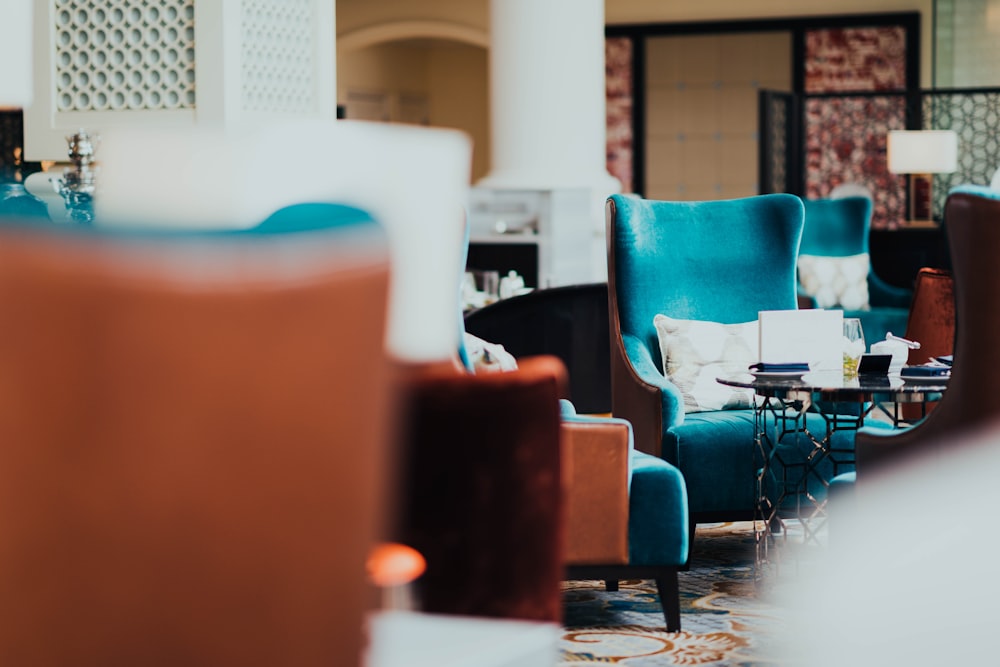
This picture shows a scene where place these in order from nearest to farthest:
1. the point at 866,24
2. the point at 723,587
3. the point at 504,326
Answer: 1. the point at 723,587
2. the point at 504,326
3. the point at 866,24

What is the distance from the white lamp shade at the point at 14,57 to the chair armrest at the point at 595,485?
1.94 metres

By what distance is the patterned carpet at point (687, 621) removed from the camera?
318 centimetres

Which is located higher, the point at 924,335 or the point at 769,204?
the point at 769,204

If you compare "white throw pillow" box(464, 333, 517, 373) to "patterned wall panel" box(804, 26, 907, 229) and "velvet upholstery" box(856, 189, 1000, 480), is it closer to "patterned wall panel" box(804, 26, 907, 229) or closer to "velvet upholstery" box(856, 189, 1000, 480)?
"velvet upholstery" box(856, 189, 1000, 480)

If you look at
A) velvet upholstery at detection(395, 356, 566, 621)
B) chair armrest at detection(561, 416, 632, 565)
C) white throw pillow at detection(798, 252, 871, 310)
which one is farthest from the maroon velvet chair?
velvet upholstery at detection(395, 356, 566, 621)

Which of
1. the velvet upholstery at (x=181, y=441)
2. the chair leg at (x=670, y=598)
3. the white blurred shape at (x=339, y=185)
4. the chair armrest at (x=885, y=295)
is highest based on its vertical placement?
the white blurred shape at (x=339, y=185)

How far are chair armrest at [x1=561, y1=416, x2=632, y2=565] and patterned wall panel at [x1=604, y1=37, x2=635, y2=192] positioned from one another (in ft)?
32.3

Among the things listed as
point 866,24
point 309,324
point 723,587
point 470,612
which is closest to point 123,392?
point 309,324

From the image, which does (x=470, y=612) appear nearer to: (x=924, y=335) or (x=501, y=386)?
(x=501, y=386)

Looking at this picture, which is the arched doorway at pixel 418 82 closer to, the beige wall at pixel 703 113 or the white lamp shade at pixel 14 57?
the beige wall at pixel 703 113

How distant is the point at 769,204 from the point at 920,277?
5.35 feet

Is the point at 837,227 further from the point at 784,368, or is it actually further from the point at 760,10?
the point at 784,368

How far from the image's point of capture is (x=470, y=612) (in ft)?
6.77

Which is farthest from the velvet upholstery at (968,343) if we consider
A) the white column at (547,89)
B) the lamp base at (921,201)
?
the lamp base at (921,201)
